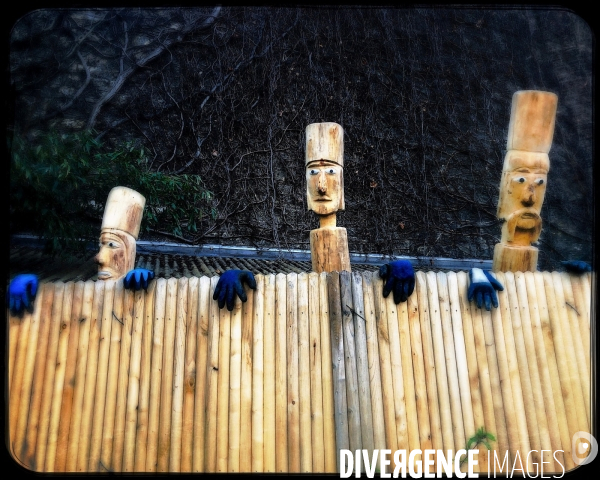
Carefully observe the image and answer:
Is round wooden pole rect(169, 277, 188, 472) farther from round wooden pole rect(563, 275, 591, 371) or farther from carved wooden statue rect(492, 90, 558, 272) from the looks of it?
A: round wooden pole rect(563, 275, 591, 371)

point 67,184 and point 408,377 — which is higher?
point 67,184

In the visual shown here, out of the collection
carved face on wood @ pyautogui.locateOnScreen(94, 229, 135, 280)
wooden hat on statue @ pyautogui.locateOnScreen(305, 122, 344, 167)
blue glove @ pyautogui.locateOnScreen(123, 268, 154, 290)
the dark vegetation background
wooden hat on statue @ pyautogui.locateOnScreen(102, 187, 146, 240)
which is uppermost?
the dark vegetation background

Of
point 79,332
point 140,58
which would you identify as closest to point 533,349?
point 79,332

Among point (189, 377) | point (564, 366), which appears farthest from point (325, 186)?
point (564, 366)

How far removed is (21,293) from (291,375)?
72.1 inches

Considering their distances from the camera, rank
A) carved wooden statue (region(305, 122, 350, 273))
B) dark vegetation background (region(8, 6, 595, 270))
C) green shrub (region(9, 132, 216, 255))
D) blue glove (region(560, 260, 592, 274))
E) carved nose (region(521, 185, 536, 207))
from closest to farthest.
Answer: blue glove (region(560, 260, 592, 274))
carved nose (region(521, 185, 536, 207))
carved wooden statue (region(305, 122, 350, 273))
green shrub (region(9, 132, 216, 255))
dark vegetation background (region(8, 6, 595, 270))

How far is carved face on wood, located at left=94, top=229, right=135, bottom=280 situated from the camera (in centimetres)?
318

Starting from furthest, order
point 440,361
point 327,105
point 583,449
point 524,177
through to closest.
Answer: point 327,105 < point 524,177 < point 440,361 < point 583,449

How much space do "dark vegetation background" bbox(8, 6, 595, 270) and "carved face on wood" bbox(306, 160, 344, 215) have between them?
4.69 m

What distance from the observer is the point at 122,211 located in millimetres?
3297

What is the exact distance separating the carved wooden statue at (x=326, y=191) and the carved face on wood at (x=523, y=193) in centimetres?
128

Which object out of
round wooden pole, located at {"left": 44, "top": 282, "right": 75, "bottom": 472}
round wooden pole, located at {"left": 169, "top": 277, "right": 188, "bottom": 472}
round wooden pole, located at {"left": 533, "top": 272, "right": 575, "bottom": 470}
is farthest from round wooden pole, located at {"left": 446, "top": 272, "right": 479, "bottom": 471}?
round wooden pole, located at {"left": 44, "top": 282, "right": 75, "bottom": 472}

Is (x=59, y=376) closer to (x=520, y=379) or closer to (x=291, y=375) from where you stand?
(x=291, y=375)

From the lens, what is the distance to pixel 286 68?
8.45 metres
